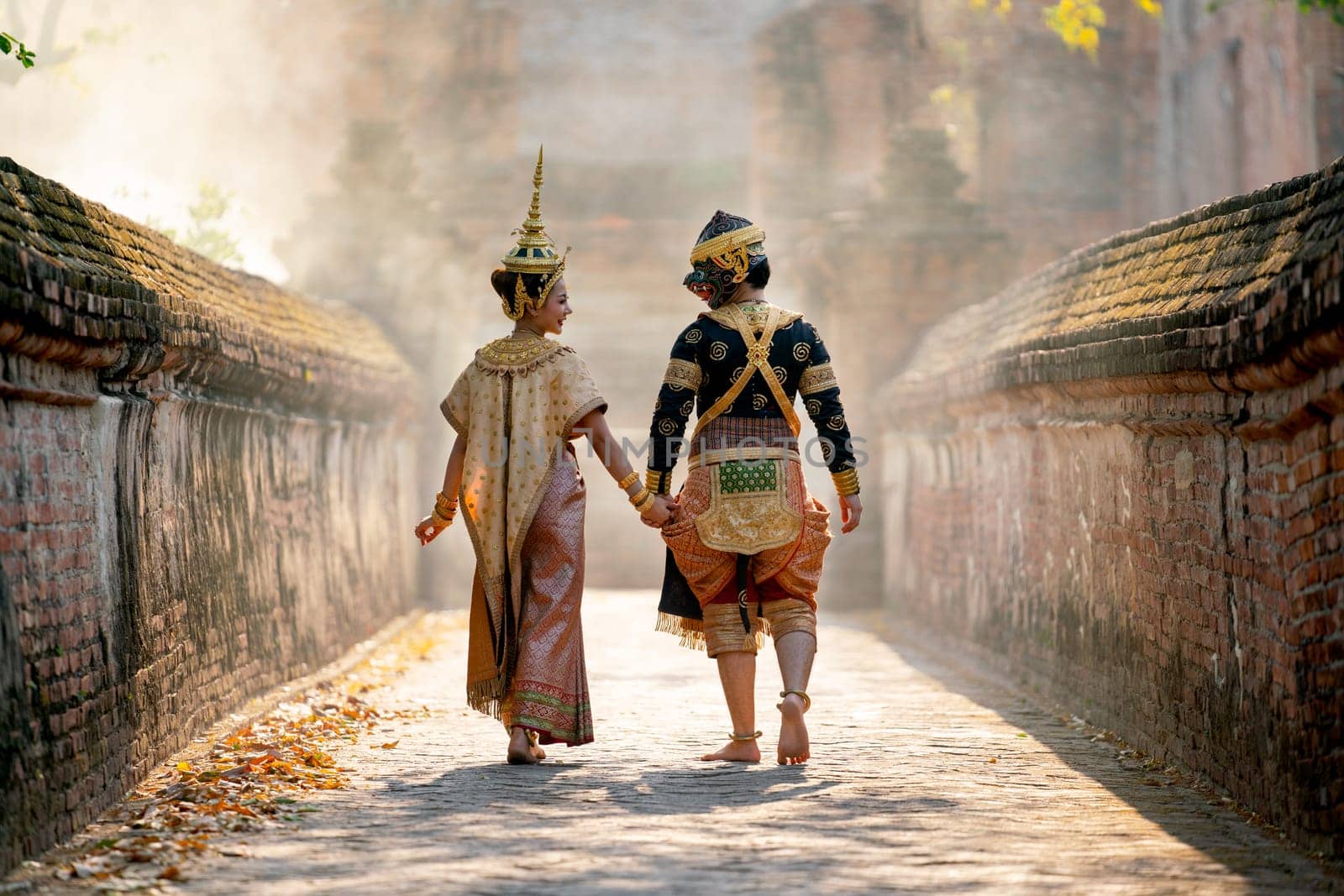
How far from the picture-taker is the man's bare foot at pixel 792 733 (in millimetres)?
6547

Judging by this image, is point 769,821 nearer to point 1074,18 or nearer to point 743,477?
point 743,477

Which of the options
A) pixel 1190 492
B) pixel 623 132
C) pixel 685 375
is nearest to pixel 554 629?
pixel 685 375

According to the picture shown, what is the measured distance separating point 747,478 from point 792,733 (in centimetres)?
97

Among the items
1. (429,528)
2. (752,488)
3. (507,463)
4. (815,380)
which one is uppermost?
(815,380)

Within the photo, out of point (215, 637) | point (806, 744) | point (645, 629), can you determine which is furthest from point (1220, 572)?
point (645, 629)

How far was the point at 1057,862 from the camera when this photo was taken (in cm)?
482

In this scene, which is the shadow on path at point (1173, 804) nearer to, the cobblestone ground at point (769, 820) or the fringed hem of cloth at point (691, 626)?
the cobblestone ground at point (769, 820)

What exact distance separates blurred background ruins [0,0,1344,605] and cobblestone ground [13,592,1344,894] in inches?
444

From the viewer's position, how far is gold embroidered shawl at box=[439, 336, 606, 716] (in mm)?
6844

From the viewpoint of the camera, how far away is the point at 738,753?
6.73m

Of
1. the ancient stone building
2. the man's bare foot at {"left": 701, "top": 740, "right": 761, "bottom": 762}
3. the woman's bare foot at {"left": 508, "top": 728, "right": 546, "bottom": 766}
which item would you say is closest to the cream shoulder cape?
the woman's bare foot at {"left": 508, "top": 728, "right": 546, "bottom": 766}

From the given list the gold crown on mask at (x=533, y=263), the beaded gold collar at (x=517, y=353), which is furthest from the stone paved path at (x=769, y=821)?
the gold crown on mask at (x=533, y=263)

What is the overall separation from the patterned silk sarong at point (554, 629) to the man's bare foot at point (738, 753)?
48 cm

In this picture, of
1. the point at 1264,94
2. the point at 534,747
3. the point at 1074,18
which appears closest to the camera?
the point at 534,747
